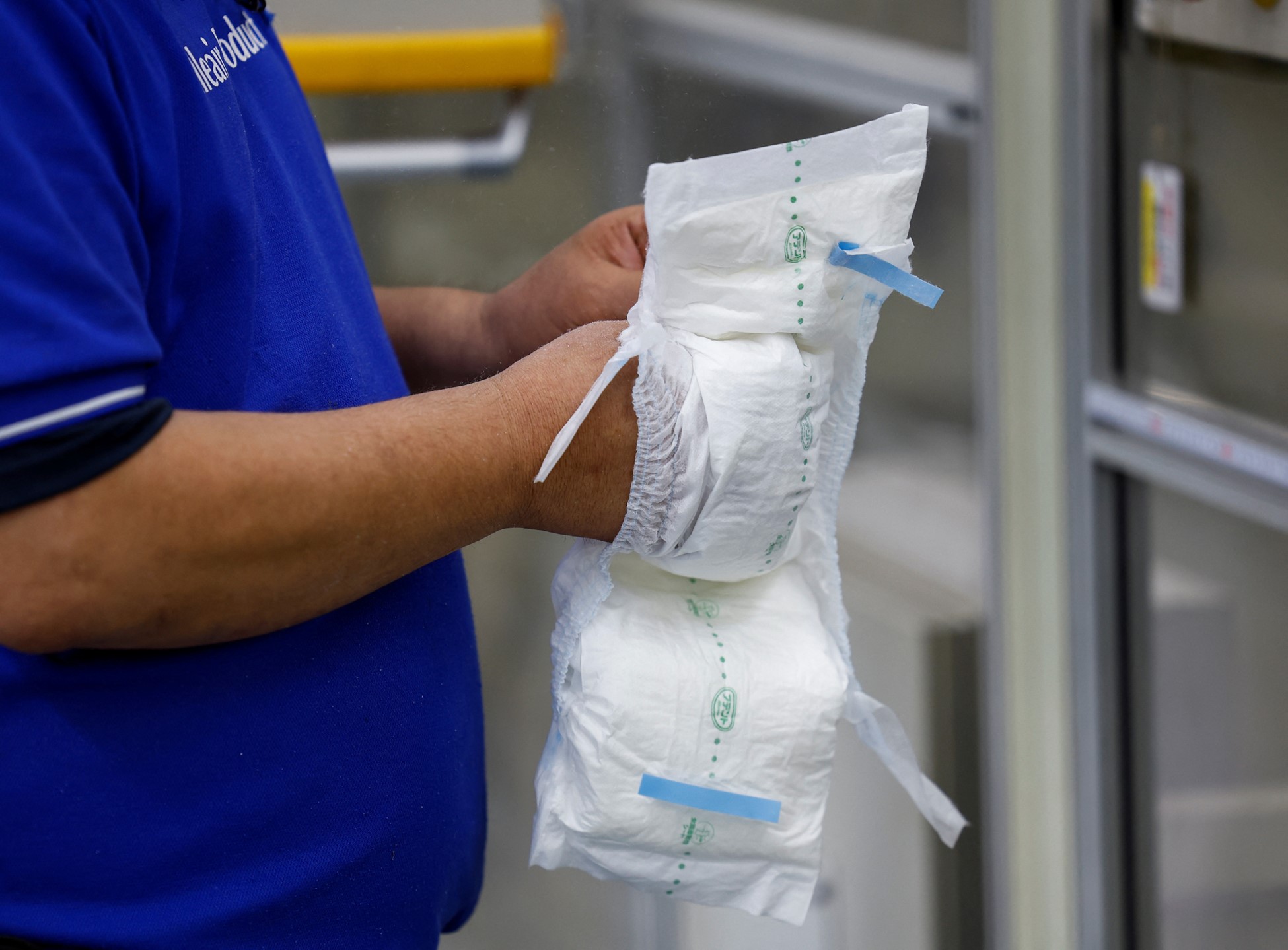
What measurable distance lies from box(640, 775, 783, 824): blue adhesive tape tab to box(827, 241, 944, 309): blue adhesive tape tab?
25 centimetres

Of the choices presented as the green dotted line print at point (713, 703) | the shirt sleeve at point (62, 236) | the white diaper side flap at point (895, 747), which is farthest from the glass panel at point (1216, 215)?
the shirt sleeve at point (62, 236)

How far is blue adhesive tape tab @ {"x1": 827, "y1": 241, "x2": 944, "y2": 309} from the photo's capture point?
511 millimetres

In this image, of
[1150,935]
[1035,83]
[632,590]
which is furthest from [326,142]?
[1150,935]

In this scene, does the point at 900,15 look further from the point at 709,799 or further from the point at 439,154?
the point at 709,799

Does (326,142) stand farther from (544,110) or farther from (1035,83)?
(1035,83)

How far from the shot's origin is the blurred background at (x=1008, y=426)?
0.76m

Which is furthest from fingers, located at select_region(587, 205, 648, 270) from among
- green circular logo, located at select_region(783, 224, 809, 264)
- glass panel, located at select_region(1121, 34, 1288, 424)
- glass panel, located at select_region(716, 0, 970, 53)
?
glass panel, located at select_region(1121, 34, 1288, 424)

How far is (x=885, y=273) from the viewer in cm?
52

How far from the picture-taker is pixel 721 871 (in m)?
0.61

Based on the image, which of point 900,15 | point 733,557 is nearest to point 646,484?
point 733,557

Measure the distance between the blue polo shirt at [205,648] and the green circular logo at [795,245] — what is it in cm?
20

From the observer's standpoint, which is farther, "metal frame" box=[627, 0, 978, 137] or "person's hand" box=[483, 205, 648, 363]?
→ "metal frame" box=[627, 0, 978, 137]

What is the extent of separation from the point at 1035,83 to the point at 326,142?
25.4 inches

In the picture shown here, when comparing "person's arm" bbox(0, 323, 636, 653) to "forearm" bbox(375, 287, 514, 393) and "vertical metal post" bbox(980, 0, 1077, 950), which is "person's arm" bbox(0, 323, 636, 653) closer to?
"forearm" bbox(375, 287, 514, 393)
